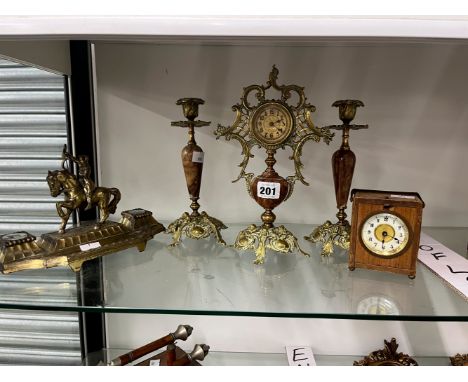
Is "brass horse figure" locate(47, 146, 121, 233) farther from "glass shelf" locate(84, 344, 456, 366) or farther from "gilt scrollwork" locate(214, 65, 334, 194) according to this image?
"glass shelf" locate(84, 344, 456, 366)

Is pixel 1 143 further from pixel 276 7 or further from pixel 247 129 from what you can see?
pixel 276 7

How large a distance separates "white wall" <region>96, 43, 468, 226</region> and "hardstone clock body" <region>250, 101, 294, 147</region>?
0.20 m

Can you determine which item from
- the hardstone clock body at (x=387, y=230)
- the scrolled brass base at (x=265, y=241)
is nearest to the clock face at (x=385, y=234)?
the hardstone clock body at (x=387, y=230)

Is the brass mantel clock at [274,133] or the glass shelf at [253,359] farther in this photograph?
the glass shelf at [253,359]

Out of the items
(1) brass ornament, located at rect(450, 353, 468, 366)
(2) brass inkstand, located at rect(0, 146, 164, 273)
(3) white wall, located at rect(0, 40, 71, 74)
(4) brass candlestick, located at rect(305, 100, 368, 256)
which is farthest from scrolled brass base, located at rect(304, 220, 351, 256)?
(3) white wall, located at rect(0, 40, 71, 74)

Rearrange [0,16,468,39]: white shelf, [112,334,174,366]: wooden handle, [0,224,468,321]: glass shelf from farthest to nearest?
1. [112,334,174,366]: wooden handle
2. [0,224,468,321]: glass shelf
3. [0,16,468,39]: white shelf

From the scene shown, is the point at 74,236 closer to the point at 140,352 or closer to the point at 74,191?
the point at 74,191

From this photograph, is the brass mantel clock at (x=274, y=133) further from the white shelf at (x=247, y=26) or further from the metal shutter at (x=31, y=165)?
the metal shutter at (x=31, y=165)

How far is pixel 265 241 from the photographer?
26.5 inches

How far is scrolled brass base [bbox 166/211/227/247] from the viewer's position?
747 mm

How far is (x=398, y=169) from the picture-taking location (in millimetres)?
854

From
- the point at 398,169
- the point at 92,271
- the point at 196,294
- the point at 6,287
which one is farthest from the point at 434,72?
the point at 6,287

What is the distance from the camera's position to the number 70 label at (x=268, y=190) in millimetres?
657

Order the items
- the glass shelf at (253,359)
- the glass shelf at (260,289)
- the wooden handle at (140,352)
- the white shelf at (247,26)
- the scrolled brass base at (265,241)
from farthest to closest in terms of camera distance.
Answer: the glass shelf at (253,359), the wooden handle at (140,352), the scrolled brass base at (265,241), the glass shelf at (260,289), the white shelf at (247,26)
